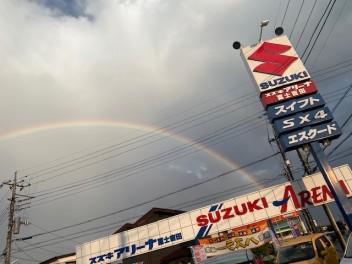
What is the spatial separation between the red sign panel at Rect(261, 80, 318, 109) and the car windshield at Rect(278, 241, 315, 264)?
10.9 m

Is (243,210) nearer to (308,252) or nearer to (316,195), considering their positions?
(316,195)

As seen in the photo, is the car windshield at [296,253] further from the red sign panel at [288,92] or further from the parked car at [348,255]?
the red sign panel at [288,92]

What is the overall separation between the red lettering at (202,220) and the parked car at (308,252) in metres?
9.80

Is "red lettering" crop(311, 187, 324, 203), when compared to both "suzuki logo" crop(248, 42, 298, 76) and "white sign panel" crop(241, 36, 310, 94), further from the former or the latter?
"suzuki logo" crop(248, 42, 298, 76)

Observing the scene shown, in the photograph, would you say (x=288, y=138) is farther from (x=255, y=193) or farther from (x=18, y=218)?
(x=18, y=218)

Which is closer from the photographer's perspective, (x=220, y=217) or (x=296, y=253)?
(x=296, y=253)

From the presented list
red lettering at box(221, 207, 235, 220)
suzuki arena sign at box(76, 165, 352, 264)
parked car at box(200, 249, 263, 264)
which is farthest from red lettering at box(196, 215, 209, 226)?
parked car at box(200, 249, 263, 264)

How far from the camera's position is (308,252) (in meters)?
10.5

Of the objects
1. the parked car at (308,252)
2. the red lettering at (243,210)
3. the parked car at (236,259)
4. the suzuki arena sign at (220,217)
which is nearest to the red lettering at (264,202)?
the suzuki arena sign at (220,217)

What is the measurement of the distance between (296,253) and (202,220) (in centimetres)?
1066

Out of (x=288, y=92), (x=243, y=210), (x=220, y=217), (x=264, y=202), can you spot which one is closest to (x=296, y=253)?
(x=264, y=202)

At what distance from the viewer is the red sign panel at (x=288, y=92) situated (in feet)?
65.1

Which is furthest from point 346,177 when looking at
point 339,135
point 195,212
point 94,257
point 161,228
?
point 94,257

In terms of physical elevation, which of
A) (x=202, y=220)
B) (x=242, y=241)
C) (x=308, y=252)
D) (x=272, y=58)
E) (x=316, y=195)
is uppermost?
(x=272, y=58)
